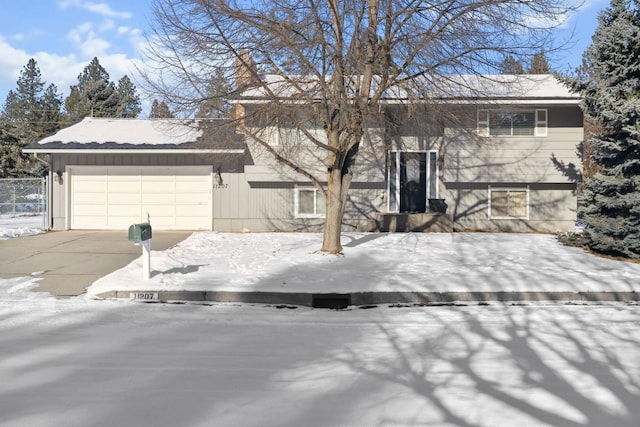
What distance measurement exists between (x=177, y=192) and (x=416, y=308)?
496 inches

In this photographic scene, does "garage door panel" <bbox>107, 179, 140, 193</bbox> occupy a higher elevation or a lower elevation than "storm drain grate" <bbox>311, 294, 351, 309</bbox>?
higher

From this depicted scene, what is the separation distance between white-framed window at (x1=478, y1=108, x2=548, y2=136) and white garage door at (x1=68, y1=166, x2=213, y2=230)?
10533 millimetres

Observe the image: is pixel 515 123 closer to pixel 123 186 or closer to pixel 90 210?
pixel 123 186

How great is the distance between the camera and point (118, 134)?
18.3m

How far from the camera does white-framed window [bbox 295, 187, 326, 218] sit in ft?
58.1

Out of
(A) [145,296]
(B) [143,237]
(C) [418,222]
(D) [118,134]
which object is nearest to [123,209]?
(D) [118,134]

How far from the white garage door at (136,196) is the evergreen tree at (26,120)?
699 inches

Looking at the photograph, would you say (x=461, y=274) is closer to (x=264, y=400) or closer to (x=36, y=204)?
(x=264, y=400)

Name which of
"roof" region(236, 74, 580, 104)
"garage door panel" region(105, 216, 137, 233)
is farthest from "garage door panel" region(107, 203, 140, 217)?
"roof" region(236, 74, 580, 104)

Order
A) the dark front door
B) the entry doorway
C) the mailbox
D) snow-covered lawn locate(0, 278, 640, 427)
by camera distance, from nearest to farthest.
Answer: snow-covered lawn locate(0, 278, 640, 427)
the mailbox
the entry doorway
the dark front door

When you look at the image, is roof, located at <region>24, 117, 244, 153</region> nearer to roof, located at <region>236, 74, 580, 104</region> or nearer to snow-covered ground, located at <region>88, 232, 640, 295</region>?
roof, located at <region>236, 74, 580, 104</region>

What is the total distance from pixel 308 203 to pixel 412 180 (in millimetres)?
4141

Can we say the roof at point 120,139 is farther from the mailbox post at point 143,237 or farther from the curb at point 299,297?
the curb at point 299,297

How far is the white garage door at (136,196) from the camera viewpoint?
1781 centimetres
